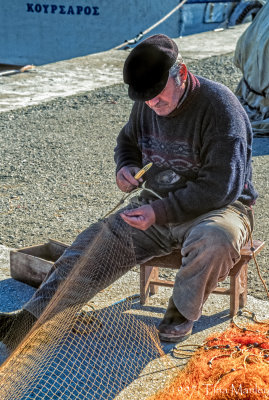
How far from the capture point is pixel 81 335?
3.59 meters

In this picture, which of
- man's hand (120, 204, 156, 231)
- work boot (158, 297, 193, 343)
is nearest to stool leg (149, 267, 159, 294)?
work boot (158, 297, 193, 343)

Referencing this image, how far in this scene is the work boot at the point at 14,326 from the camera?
3.48 meters

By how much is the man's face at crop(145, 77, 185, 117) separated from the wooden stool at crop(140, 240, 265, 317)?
0.81 m

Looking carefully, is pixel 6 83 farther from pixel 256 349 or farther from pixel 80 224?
pixel 256 349

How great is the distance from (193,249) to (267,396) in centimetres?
83

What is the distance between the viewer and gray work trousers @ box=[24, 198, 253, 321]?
10.9ft

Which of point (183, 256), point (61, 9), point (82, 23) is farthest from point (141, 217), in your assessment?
point (61, 9)

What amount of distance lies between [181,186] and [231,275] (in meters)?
0.56

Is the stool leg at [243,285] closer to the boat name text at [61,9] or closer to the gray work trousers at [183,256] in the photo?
the gray work trousers at [183,256]

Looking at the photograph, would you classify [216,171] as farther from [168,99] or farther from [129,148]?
[129,148]

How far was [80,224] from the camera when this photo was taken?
5.33 meters

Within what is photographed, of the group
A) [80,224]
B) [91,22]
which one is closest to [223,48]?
[91,22]

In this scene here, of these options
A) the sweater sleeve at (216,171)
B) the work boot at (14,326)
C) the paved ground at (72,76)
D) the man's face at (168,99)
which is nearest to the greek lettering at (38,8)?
the paved ground at (72,76)

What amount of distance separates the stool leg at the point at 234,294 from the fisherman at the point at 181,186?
0.26 metres
